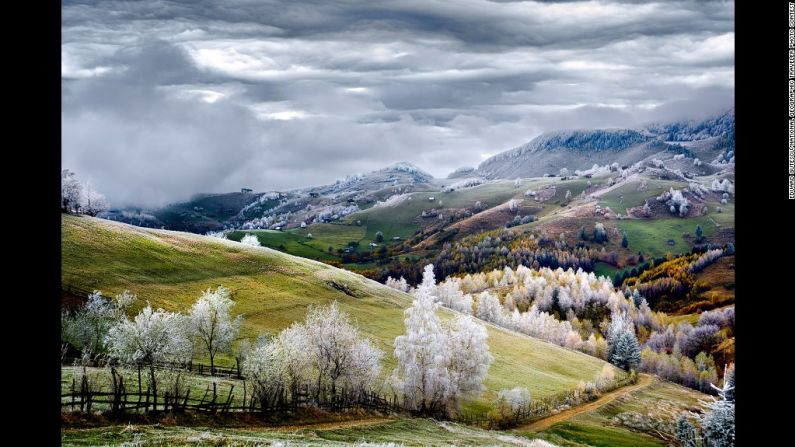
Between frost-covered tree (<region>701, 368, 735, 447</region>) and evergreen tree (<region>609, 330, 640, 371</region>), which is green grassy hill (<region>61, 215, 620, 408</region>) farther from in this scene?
frost-covered tree (<region>701, 368, 735, 447</region>)

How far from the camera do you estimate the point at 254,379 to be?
154ft

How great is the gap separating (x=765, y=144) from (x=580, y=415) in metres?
75.6

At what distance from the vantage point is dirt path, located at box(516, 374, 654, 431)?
2660 inches

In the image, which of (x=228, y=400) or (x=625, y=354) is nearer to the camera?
(x=228, y=400)

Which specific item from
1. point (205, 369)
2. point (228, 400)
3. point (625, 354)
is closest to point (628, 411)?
point (625, 354)

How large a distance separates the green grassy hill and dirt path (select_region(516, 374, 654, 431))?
431 centimetres

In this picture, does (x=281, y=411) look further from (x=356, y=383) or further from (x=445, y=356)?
(x=445, y=356)

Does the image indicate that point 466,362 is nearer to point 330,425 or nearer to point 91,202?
point 330,425

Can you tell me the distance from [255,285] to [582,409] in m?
50.1

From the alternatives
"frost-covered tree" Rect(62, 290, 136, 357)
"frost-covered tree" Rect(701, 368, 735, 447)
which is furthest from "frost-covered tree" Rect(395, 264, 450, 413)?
"frost-covered tree" Rect(62, 290, 136, 357)

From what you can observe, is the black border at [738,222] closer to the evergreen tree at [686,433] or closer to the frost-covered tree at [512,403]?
the evergreen tree at [686,433]

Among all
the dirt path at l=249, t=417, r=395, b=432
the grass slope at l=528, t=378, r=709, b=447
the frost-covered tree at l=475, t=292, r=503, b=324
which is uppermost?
the frost-covered tree at l=475, t=292, r=503, b=324

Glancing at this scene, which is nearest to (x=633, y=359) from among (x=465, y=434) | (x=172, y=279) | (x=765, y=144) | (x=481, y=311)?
(x=481, y=311)

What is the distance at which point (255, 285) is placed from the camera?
298 feet
